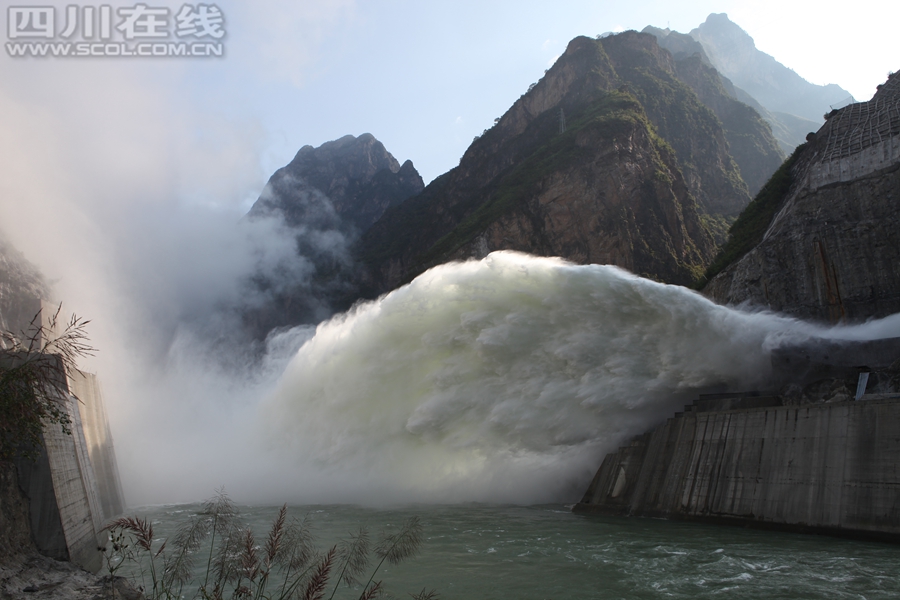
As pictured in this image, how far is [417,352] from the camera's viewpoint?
27.1 m

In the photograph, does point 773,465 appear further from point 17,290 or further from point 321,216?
point 321,216

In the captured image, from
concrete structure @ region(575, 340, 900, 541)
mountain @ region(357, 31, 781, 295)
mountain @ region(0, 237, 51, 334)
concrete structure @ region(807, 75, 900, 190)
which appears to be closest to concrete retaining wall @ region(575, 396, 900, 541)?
concrete structure @ region(575, 340, 900, 541)

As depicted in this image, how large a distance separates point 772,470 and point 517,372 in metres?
10.0

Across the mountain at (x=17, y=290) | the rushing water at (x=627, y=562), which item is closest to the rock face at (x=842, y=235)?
the rushing water at (x=627, y=562)

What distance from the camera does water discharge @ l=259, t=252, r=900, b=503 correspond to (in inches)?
880

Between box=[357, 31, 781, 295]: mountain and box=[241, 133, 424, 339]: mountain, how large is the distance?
10.4m

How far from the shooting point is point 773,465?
56.2 feet

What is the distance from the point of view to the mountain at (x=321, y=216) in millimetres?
116062

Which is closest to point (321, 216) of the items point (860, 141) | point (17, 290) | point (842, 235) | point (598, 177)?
point (598, 177)

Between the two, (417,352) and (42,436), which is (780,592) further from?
(417,352)

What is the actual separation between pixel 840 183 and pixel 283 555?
3523 centimetres

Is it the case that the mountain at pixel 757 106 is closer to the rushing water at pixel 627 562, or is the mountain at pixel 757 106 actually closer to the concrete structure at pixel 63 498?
the rushing water at pixel 627 562

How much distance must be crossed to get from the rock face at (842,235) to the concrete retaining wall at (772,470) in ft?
52.7

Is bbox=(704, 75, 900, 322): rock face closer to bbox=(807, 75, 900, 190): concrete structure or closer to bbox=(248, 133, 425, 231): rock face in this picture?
bbox=(807, 75, 900, 190): concrete structure
